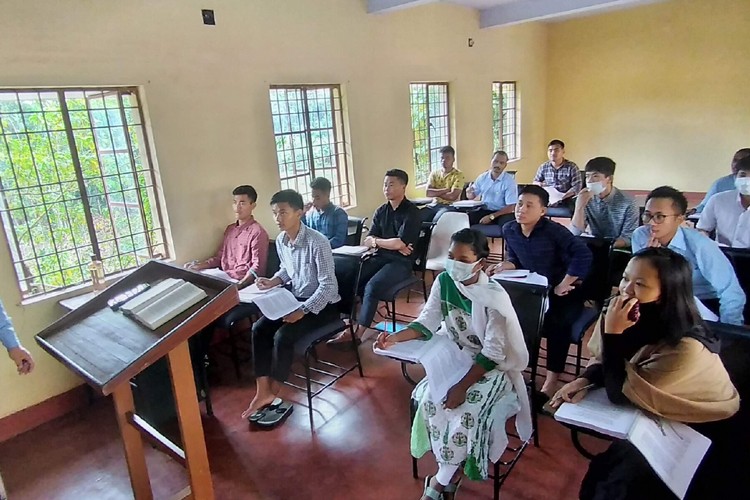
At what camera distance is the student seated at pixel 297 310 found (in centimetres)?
288

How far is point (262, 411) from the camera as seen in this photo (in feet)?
9.64

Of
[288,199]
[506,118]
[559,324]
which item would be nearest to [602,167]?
[559,324]

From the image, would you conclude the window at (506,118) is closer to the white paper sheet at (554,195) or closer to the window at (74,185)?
the white paper sheet at (554,195)

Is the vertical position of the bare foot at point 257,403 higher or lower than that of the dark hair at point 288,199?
lower

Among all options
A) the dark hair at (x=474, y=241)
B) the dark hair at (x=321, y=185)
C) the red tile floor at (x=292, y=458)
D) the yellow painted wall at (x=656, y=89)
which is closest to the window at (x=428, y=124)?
the dark hair at (x=321, y=185)

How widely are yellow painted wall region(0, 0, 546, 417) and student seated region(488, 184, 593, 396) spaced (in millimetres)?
2300

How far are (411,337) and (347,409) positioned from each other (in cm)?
99

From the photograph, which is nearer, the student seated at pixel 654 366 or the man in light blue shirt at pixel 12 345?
the student seated at pixel 654 366

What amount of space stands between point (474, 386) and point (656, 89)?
8.08 m

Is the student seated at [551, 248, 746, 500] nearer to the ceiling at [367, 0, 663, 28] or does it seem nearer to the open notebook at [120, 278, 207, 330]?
the open notebook at [120, 278, 207, 330]

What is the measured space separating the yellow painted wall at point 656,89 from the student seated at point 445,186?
173 inches

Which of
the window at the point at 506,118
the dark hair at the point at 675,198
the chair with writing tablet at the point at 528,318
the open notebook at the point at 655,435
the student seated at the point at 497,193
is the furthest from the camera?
the window at the point at 506,118

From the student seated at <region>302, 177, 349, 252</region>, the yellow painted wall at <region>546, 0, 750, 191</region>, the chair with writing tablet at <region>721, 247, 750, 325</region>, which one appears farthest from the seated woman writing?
the yellow painted wall at <region>546, 0, 750, 191</region>

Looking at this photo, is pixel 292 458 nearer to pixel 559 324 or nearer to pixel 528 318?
pixel 528 318
